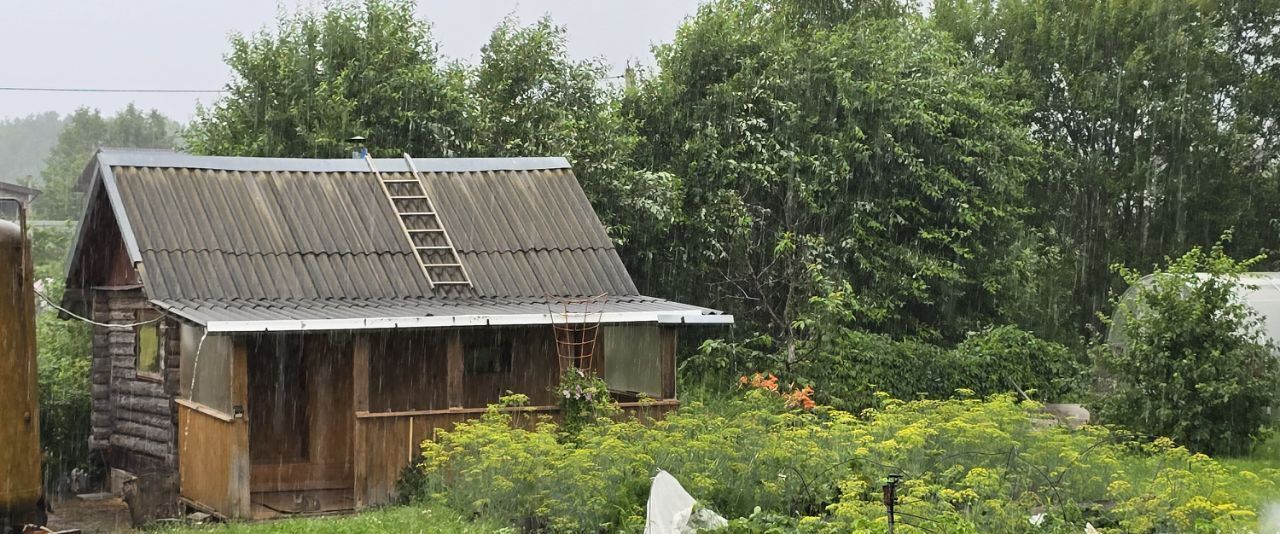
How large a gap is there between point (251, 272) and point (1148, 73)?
25.4 meters

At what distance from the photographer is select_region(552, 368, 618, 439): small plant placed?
15.1 metres

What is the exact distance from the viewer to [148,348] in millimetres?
17969

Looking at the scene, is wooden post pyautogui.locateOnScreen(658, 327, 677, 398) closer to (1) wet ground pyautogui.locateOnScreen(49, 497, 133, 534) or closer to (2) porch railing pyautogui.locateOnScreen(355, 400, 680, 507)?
(2) porch railing pyautogui.locateOnScreen(355, 400, 680, 507)

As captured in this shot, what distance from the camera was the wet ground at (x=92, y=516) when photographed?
14449 mm

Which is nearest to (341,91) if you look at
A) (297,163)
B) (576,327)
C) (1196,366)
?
(297,163)

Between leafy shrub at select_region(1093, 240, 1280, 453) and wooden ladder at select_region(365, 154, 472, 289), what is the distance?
8665 millimetres

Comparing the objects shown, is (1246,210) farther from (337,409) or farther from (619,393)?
(337,409)

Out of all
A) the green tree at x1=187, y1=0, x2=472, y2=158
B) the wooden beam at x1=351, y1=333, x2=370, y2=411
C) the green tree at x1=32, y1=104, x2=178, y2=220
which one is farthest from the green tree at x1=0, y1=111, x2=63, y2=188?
the wooden beam at x1=351, y1=333, x2=370, y2=411

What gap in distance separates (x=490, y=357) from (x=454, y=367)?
2295mm

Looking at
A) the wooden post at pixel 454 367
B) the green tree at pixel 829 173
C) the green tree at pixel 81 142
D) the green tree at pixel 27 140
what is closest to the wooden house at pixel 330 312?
the wooden post at pixel 454 367

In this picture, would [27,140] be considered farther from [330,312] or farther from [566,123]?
[330,312]

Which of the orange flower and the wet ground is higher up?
the orange flower

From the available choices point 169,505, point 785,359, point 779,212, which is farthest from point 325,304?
point 779,212

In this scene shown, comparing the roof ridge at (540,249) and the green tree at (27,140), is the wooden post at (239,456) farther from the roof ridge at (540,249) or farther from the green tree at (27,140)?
the green tree at (27,140)
